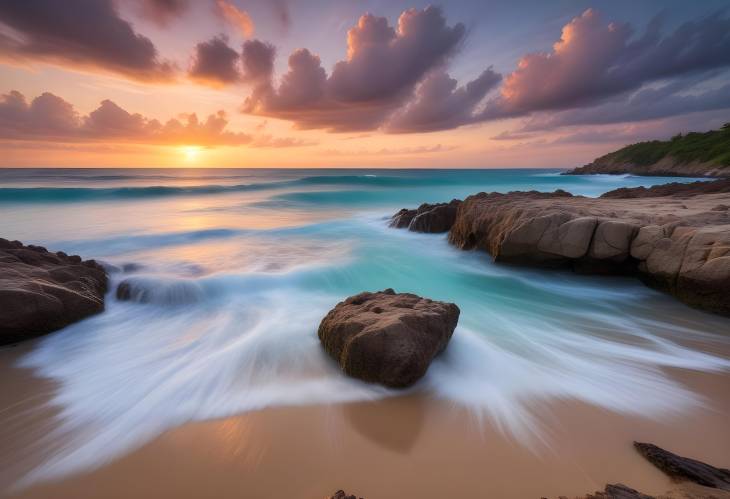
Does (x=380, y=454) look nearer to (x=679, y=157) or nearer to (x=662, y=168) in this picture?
(x=679, y=157)

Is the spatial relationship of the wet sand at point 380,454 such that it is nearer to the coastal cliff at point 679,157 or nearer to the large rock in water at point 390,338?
the large rock in water at point 390,338

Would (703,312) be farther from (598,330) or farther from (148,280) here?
(148,280)

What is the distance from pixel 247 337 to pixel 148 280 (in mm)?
3398

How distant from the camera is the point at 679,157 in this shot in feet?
158

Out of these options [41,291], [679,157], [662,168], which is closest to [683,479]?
[41,291]

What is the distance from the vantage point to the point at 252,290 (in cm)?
711

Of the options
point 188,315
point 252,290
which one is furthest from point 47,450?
point 252,290

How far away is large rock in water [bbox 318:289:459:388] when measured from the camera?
11.0 feet

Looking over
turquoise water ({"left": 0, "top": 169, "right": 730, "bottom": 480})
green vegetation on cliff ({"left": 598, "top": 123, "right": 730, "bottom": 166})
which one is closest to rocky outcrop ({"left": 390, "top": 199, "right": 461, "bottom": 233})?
turquoise water ({"left": 0, "top": 169, "right": 730, "bottom": 480})

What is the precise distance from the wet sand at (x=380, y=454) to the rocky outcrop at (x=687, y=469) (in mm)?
69

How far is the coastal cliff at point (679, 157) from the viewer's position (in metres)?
41.2

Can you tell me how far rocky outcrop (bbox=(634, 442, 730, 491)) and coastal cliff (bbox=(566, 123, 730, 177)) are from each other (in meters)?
48.4

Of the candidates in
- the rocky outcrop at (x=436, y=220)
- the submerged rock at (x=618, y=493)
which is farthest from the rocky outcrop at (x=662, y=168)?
the submerged rock at (x=618, y=493)

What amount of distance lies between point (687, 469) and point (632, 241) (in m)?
5.13
